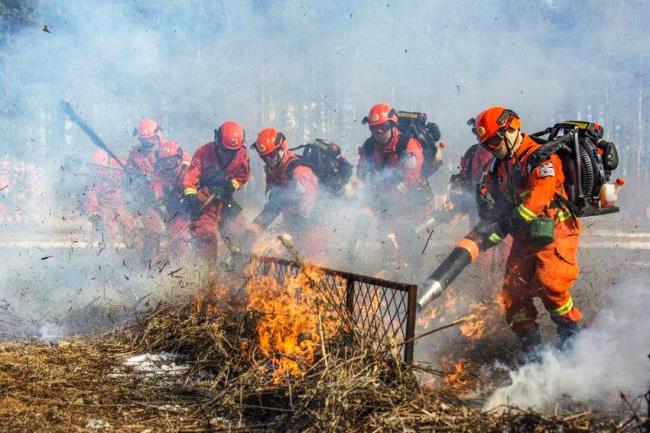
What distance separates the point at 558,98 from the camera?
16.2m

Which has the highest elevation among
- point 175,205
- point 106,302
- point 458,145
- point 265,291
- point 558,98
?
point 558,98

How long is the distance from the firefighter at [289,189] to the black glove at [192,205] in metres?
1.02

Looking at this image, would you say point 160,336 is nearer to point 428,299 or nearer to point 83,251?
point 428,299

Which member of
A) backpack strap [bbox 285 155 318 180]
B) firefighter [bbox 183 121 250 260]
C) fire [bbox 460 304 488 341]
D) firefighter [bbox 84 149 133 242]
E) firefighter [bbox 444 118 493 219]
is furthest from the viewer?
firefighter [bbox 84 149 133 242]

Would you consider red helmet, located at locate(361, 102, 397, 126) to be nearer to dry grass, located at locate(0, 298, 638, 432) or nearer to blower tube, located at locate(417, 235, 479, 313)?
blower tube, located at locate(417, 235, 479, 313)

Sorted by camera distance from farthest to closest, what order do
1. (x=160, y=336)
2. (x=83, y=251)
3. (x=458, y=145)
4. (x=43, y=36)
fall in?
(x=458, y=145), (x=83, y=251), (x=43, y=36), (x=160, y=336)

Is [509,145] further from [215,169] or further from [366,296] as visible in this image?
[215,169]

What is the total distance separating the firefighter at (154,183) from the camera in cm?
Answer: 980

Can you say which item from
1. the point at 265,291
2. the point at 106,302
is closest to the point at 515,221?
the point at 265,291

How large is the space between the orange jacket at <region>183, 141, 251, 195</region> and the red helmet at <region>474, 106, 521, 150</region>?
15.1 ft

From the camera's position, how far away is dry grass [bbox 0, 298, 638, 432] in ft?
9.39

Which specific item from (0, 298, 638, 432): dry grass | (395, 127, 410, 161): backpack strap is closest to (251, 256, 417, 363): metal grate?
(0, 298, 638, 432): dry grass

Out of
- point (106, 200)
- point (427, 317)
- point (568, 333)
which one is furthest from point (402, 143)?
point (106, 200)

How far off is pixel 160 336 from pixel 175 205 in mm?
4914
